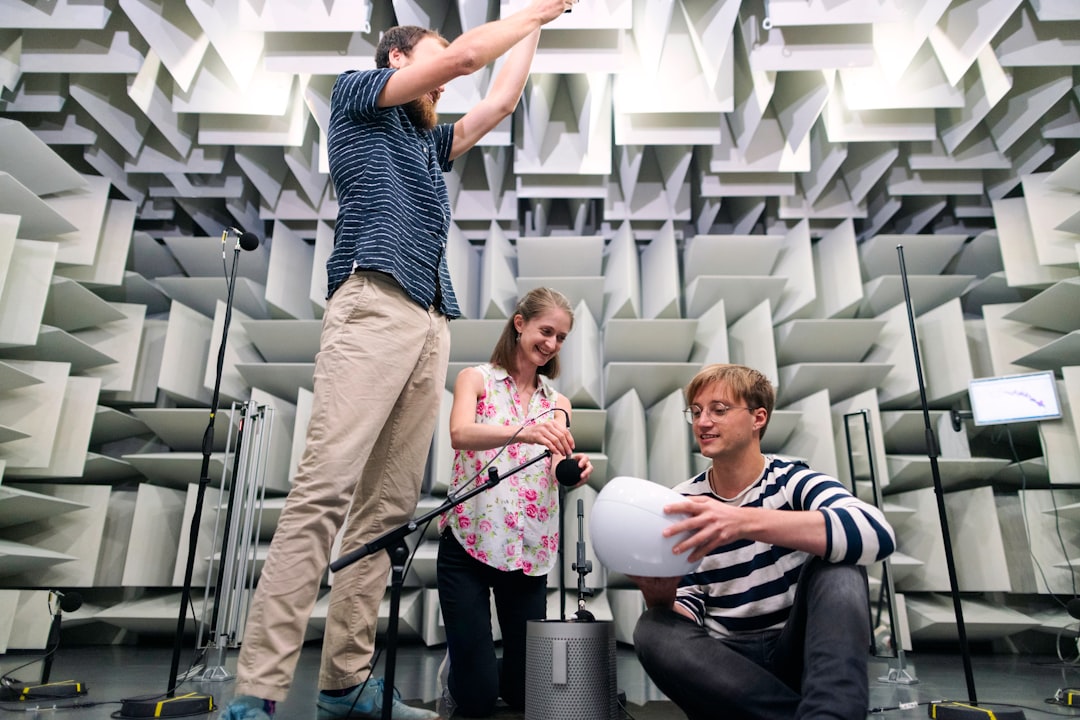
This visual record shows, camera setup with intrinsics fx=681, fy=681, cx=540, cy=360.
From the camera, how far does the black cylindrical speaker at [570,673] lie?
1.48 metres

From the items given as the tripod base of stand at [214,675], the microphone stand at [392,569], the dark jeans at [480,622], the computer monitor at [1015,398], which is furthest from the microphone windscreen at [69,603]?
the computer monitor at [1015,398]

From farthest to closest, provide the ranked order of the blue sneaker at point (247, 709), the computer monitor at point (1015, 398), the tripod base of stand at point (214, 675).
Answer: the computer monitor at point (1015, 398)
the tripod base of stand at point (214, 675)
the blue sneaker at point (247, 709)

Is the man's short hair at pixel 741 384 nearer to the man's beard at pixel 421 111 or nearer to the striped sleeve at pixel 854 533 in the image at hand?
the striped sleeve at pixel 854 533

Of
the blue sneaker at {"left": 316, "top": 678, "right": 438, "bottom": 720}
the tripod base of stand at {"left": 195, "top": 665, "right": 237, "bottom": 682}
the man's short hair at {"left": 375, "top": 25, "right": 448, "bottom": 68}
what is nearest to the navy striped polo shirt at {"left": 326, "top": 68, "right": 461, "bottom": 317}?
the man's short hair at {"left": 375, "top": 25, "right": 448, "bottom": 68}

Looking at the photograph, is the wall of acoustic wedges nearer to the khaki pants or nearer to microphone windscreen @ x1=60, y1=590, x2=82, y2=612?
microphone windscreen @ x1=60, y1=590, x2=82, y2=612

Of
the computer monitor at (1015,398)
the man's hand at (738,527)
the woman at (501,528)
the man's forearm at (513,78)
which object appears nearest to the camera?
the man's hand at (738,527)

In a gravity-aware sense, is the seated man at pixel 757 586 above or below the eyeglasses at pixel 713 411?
below

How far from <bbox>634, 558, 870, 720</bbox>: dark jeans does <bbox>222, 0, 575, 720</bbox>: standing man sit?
0.61m

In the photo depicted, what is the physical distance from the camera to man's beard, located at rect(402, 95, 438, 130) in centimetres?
170

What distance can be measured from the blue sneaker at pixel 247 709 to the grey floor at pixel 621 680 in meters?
0.52

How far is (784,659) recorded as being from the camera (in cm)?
135

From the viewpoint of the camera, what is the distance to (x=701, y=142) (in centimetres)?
369

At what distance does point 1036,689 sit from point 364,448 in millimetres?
2660

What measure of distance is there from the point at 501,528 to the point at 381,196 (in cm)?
101
